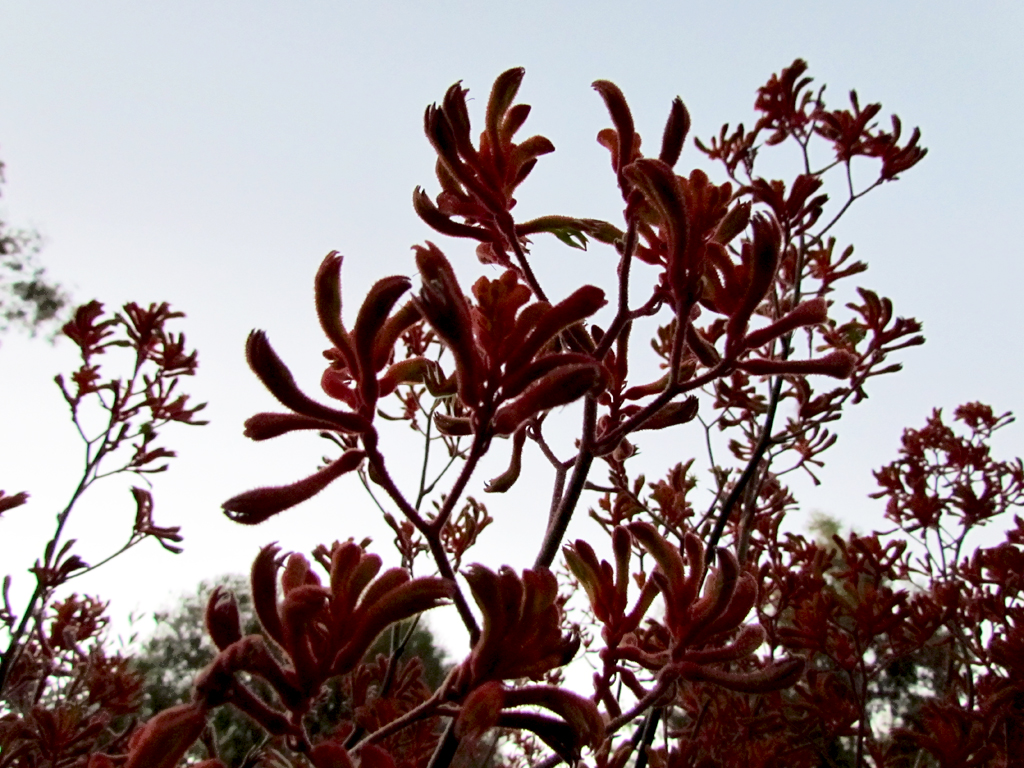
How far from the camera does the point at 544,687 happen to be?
0.95 m

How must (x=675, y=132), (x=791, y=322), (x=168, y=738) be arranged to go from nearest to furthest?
1. (x=168, y=738)
2. (x=791, y=322)
3. (x=675, y=132)

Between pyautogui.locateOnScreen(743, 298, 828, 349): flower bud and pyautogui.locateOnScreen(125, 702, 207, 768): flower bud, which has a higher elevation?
pyautogui.locateOnScreen(743, 298, 828, 349): flower bud

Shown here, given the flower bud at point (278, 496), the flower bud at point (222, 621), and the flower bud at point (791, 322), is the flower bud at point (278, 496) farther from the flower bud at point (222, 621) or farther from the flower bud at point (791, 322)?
the flower bud at point (791, 322)

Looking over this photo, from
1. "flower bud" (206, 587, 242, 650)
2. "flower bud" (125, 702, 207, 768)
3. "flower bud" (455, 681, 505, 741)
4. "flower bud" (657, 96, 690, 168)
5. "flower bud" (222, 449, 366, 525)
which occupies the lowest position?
"flower bud" (125, 702, 207, 768)

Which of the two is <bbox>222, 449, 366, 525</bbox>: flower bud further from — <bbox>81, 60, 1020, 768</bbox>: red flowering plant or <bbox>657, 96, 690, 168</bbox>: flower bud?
<bbox>657, 96, 690, 168</bbox>: flower bud

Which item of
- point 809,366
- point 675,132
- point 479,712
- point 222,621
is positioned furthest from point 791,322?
point 222,621

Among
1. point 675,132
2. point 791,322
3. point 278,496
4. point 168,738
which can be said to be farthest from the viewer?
point 675,132

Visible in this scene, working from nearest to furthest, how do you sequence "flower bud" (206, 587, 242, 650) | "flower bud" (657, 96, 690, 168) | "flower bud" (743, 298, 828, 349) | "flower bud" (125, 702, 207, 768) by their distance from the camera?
"flower bud" (125, 702, 207, 768) → "flower bud" (206, 587, 242, 650) → "flower bud" (743, 298, 828, 349) → "flower bud" (657, 96, 690, 168)

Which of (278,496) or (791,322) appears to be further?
(791,322)

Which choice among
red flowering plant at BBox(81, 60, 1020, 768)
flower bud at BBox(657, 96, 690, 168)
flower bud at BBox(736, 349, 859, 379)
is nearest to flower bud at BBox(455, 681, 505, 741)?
red flowering plant at BBox(81, 60, 1020, 768)

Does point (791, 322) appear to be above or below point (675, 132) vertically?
below

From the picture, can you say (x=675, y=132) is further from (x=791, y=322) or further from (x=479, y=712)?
(x=479, y=712)

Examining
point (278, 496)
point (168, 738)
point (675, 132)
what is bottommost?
point (168, 738)

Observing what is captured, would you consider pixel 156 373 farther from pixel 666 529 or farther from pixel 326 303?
pixel 326 303
